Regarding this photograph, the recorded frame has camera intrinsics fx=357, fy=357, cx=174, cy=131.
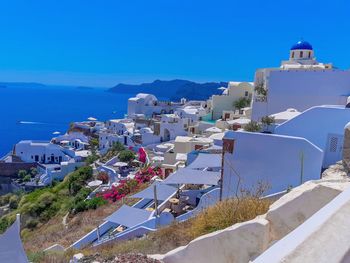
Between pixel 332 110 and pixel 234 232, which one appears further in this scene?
pixel 332 110

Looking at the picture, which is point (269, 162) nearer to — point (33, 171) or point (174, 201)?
point (174, 201)

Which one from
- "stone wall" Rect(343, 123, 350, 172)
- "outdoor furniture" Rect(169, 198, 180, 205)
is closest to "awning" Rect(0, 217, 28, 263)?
"stone wall" Rect(343, 123, 350, 172)

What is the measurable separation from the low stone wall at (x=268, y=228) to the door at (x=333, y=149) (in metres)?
4.36

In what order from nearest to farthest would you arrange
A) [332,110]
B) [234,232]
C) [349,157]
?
[234,232] < [349,157] < [332,110]

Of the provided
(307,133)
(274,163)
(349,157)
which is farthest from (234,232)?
(307,133)

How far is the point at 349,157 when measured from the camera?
20.8 feet

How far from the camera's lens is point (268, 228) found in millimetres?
4445

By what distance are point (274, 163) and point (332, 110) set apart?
2.15m

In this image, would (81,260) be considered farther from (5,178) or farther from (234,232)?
(5,178)

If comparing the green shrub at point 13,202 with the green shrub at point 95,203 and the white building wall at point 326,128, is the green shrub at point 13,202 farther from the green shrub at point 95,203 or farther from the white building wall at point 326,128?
the white building wall at point 326,128

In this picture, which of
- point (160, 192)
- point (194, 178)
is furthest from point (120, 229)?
point (194, 178)

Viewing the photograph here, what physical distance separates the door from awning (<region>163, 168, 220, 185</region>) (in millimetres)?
3692

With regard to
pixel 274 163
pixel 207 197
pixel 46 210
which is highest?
pixel 274 163

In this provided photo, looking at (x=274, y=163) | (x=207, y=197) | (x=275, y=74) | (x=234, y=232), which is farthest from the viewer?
(x=275, y=74)
